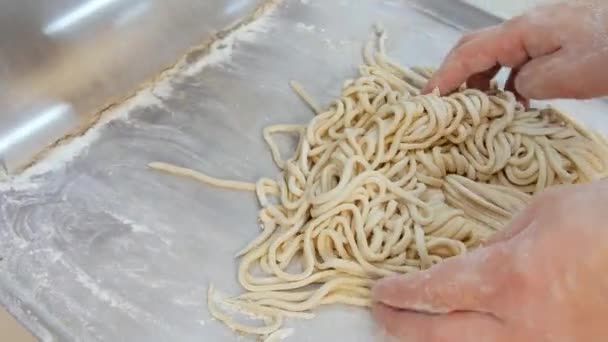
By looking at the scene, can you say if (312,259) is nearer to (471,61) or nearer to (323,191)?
(323,191)

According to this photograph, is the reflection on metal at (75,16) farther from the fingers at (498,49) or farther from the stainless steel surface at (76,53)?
the fingers at (498,49)

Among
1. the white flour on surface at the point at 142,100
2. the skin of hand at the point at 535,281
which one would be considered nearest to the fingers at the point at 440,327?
the skin of hand at the point at 535,281

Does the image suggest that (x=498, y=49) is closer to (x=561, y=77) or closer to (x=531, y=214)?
(x=561, y=77)

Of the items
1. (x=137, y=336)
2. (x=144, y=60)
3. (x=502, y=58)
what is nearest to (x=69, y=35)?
(x=144, y=60)

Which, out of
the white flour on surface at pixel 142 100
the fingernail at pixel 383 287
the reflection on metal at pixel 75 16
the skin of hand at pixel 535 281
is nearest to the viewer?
the skin of hand at pixel 535 281

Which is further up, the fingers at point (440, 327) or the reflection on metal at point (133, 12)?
the reflection on metal at point (133, 12)

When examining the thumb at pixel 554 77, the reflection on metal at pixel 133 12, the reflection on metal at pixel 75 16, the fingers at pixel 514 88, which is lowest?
the fingers at pixel 514 88

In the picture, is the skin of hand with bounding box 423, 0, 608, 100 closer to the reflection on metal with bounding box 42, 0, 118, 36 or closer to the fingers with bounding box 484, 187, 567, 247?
the fingers with bounding box 484, 187, 567, 247

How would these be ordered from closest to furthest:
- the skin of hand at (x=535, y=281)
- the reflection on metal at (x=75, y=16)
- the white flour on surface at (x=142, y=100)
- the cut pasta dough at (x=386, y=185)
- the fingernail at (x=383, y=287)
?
the skin of hand at (x=535, y=281) → the fingernail at (x=383, y=287) → the cut pasta dough at (x=386, y=185) → the white flour on surface at (x=142, y=100) → the reflection on metal at (x=75, y=16)
